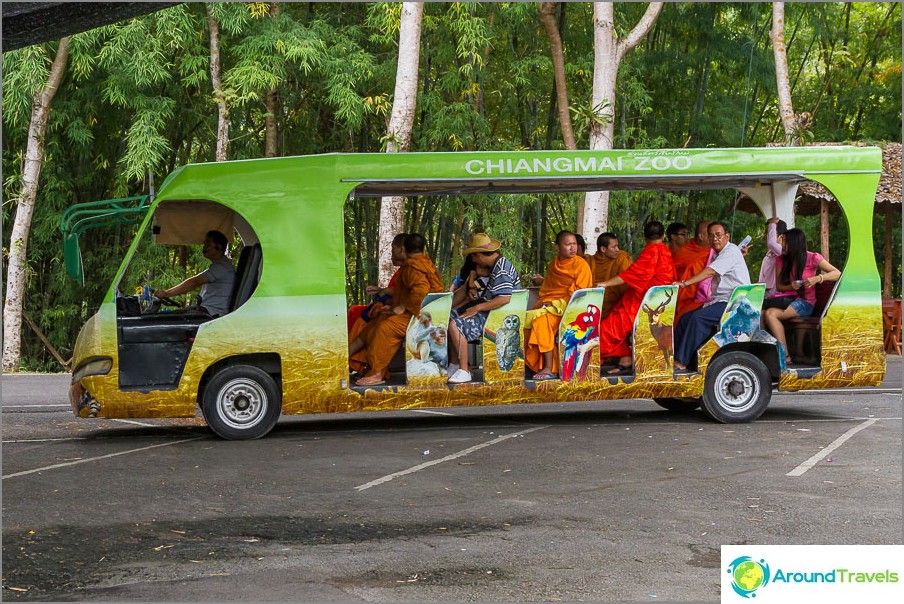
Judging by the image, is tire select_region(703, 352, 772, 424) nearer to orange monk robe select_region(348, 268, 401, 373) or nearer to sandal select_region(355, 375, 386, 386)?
sandal select_region(355, 375, 386, 386)

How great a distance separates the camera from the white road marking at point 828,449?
27.2ft

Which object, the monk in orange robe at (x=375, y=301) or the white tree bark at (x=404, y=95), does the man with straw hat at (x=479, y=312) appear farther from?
the white tree bark at (x=404, y=95)

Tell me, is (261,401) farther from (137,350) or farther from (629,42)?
(629,42)

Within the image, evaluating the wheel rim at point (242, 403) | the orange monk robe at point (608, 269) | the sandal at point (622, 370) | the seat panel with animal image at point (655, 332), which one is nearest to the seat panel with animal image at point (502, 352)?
the sandal at point (622, 370)

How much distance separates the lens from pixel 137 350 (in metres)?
9.73

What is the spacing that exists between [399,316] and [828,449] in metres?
3.90

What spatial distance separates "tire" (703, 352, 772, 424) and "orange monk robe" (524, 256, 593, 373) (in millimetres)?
1458

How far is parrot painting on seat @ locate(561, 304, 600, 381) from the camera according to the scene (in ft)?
34.0

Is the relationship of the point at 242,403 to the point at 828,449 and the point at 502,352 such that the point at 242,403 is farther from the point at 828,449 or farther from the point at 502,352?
the point at 828,449

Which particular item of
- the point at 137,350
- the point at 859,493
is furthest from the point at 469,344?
the point at 859,493

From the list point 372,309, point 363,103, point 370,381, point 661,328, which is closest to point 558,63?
point 363,103

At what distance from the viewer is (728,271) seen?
1073 centimetres

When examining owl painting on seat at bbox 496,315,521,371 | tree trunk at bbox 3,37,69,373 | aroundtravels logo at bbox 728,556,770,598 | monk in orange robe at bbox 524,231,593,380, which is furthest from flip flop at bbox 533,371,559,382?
tree trunk at bbox 3,37,69,373

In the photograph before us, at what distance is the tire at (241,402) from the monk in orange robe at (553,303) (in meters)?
2.37
